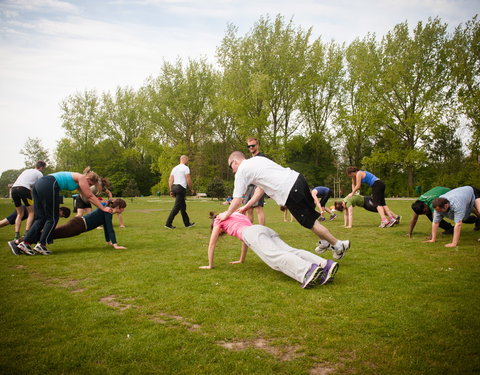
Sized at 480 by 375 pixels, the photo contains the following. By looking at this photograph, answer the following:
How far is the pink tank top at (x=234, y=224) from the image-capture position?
17.7ft

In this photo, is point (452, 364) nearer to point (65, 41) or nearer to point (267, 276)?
point (267, 276)

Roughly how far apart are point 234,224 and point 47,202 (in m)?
4.39

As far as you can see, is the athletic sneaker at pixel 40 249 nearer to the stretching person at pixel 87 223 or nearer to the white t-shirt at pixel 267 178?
the stretching person at pixel 87 223

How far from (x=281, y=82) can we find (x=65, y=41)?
2998 centimetres

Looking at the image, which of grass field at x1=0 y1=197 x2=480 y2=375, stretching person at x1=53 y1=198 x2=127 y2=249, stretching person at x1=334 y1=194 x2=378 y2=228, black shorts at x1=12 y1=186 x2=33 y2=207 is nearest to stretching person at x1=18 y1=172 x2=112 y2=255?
stretching person at x1=53 y1=198 x2=127 y2=249

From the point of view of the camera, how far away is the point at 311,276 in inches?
180

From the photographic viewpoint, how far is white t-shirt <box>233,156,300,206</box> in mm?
5352

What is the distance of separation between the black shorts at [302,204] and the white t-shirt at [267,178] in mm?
84

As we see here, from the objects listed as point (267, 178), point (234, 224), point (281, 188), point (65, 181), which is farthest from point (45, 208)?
point (281, 188)

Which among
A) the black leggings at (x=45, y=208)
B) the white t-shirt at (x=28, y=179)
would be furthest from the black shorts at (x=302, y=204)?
the white t-shirt at (x=28, y=179)

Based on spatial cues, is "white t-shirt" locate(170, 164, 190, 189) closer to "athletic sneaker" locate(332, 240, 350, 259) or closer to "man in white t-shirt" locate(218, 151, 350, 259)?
"man in white t-shirt" locate(218, 151, 350, 259)

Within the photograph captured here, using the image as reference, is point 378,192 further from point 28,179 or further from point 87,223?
point 28,179

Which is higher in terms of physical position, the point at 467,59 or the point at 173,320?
the point at 467,59

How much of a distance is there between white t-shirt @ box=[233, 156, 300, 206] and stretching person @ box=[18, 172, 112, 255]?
364 centimetres
